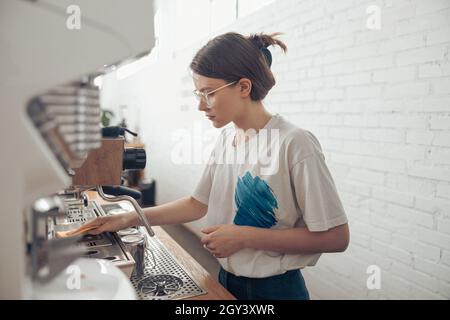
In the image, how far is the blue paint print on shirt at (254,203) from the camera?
1093 millimetres

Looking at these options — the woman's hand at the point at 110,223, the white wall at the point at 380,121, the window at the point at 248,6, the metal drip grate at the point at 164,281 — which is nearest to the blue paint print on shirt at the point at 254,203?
the metal drip grate at the point at 164,281

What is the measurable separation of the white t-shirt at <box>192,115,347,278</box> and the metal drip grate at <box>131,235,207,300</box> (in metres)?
0.14

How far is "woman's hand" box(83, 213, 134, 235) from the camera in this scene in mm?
1212

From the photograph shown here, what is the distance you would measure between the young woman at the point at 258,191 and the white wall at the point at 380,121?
0.75 m

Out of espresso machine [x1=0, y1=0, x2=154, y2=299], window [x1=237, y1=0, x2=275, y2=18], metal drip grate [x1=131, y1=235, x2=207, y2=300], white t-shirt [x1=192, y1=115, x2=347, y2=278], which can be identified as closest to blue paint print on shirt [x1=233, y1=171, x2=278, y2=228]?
white t-shirt [x1=192, y1=115, x2=347, y2=278]

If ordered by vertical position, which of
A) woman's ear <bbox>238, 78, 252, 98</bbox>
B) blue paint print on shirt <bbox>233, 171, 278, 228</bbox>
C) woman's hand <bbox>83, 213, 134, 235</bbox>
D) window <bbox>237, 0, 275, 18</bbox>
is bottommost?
woman's hand <bbox>83, 213, 134, 235</bbox>

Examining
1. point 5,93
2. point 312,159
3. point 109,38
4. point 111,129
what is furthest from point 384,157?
point 5,93

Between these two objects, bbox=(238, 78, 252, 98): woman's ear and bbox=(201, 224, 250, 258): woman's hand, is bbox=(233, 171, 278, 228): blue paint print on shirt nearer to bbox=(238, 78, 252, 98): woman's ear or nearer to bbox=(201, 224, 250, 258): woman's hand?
bbox=(201, 224, 250, 258): woman's hand

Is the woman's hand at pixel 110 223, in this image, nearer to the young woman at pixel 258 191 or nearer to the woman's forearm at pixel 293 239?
the young woman at pixel 258 191

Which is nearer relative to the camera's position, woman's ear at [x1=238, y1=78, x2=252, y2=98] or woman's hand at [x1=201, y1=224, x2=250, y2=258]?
woman's hand at [x1=201, y1=224, x2=250, y2=258]

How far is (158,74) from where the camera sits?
187 inches

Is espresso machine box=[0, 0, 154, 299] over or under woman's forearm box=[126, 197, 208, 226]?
over

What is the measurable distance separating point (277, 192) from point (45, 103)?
29.1 inches

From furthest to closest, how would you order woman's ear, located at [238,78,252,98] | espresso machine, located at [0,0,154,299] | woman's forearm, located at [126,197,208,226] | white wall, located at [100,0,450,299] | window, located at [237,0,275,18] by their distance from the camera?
1. window, located at [237,0,275,18]
2. white wall, located at [100,0,450,299]
3. woman's forearm, located at [126,197,208,226]
4. woman's ear, located at [238,78,252,98]
5. espresso machine, located at [0,0,154,299]
